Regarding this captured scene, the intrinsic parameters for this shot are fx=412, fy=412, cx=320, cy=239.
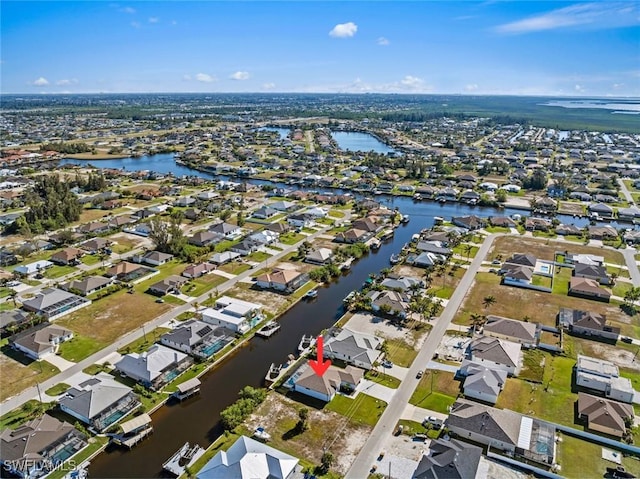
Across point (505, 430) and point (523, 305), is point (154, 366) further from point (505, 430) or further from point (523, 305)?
point (523, 305)

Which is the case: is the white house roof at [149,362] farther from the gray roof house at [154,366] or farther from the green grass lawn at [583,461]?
the green grass lawn at [583,461]

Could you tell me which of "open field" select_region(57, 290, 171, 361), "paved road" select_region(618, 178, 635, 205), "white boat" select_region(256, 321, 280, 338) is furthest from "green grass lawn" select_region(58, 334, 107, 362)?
"paved road" select_region(618, 178, 635, 205)

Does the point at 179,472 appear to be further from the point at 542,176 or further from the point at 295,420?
the point at 542,176

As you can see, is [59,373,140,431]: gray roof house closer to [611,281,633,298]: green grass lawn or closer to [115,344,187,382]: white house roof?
[115,344,187,382]: white house roof

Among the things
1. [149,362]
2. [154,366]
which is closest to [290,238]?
[149,362]

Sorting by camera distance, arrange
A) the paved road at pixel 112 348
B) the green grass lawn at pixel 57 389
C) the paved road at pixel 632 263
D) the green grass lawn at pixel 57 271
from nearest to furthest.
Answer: the paved road at pixel 112 348
the green grass lawn at pixel 57 389
the paved road at pixel 632 263
the green grass lawn at pixel 57 271

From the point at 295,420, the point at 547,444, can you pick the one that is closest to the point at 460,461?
the point at 547,444

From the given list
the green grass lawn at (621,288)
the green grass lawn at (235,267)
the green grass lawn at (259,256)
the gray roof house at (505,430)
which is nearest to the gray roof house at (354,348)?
the gray roof house at (505,430)
